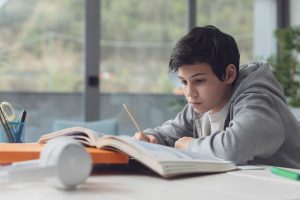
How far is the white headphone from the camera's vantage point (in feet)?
2.43

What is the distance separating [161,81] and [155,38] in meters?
0.41

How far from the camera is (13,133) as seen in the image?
4.32 feet

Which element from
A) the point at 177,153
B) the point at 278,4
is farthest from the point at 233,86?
the point at 278,4

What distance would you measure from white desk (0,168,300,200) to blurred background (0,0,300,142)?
2759 mm

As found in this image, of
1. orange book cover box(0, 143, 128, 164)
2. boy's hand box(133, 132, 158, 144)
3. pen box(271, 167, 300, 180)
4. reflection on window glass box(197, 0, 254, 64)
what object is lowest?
Result: boy's hand box(133, 132, 158, 144)

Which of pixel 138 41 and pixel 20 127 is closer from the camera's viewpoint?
pixel 20 127

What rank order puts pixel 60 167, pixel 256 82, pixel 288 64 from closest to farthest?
pixel 60 167 < pixel 256 82 < pixel 288 64

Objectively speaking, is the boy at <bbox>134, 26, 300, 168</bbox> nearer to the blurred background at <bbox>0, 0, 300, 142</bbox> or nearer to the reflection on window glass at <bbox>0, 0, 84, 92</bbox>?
the blurred background at <bbox>0, 0, 300, 142</bbox>

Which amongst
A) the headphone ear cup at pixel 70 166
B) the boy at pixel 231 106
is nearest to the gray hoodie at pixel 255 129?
the boy at pixel 231 106

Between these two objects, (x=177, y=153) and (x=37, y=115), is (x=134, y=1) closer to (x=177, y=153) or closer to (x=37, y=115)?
(x=37, y=115)

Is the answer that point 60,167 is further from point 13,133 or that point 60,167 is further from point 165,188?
point 13,133

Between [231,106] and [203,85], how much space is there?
0.33 ft

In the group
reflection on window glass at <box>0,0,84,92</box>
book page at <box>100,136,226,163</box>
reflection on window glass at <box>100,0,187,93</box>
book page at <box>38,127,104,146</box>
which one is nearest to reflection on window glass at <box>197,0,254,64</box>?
reflection on window glass at <box>100,0,187,93</box>

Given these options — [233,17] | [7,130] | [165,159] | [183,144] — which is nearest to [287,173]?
[165,159]
